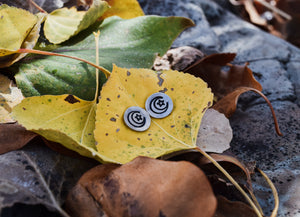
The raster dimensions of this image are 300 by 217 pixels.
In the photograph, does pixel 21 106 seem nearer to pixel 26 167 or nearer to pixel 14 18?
pixel 26 167

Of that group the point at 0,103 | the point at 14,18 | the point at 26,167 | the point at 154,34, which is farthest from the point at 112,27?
the point at 26,167

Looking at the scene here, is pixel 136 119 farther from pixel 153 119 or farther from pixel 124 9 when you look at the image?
pixel 124 9

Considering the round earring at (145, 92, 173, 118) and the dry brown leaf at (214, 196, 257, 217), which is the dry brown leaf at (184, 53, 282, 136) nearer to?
the round earring at (145, 92, 173, 118)

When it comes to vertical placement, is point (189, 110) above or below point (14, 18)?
below

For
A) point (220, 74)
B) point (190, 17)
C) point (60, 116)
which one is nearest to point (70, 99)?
point (60, 116)

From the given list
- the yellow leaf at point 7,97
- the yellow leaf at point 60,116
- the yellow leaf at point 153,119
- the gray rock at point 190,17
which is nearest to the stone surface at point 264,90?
the gray rock at point 190,17

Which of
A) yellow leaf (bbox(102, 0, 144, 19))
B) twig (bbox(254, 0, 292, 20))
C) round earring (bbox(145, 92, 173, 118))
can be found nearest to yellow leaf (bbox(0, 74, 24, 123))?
round earring (bbox(145, 92, 173, 118))
